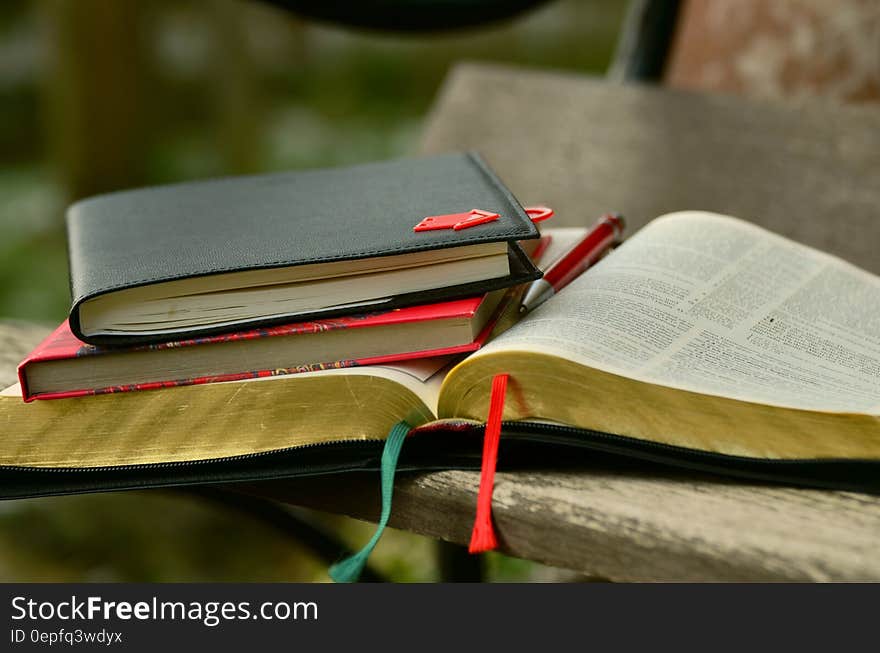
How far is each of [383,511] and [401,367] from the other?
0.10m

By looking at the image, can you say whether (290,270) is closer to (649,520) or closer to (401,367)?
(401,367)

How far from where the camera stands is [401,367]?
0.68 meters

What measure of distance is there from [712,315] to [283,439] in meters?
0.31

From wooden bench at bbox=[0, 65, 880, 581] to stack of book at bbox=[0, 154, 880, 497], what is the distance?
0.03 m

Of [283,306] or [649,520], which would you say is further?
[283,306]

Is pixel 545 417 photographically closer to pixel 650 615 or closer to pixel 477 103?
pixel 650 615

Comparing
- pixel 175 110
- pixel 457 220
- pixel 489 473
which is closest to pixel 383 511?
pixel 489 473

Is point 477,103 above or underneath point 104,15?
above

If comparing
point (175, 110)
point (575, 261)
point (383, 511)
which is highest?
point (575, 261)

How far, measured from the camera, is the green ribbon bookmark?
0.62m

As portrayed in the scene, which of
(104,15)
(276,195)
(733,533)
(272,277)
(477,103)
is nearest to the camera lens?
(733,533)

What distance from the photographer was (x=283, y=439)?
2.12 feet

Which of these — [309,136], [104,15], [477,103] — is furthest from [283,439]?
[309,136]

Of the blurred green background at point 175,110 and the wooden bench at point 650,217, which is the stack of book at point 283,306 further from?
the blurred green background at point 175,110
